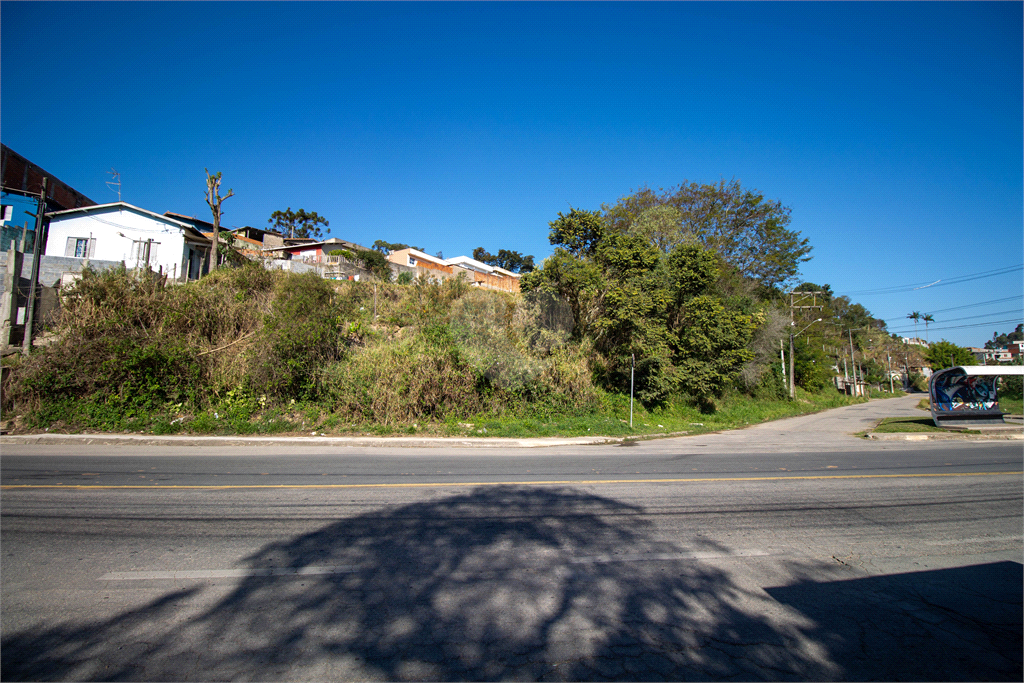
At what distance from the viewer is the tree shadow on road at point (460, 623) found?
2.88 meters

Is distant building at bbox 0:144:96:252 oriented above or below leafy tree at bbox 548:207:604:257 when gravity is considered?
above

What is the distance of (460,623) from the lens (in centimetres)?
335

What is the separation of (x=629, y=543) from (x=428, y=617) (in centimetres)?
235

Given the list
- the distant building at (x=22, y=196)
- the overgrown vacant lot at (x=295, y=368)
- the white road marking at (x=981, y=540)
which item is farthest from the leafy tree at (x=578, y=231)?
the distant building at (x=22, y=196)

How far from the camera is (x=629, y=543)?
4.88m

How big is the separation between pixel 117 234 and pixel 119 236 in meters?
0.30

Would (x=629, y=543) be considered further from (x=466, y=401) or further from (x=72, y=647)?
(x=466, y=401)

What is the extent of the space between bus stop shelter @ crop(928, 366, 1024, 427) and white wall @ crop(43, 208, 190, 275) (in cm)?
4522

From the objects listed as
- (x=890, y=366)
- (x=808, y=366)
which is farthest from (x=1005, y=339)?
(x=808, y=366)

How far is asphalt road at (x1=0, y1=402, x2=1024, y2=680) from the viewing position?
299 centimetres

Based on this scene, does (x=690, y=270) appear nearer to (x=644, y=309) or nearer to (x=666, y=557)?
(x=644, y=309)

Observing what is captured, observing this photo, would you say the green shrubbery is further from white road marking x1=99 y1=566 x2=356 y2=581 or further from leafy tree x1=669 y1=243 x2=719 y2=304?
white road marking x1=99 y1=566 x2=356 y2=581

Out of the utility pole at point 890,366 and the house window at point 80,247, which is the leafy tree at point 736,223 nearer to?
the house window at point 80,247

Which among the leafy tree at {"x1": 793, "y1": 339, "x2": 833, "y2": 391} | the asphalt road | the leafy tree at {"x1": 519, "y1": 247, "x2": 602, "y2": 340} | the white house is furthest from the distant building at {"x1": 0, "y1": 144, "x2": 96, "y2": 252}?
the leafy tree at {"x1": 793, "y1": 339, "x2": 833, "y2": 391}
